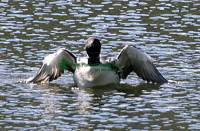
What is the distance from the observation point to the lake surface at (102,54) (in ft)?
73.9

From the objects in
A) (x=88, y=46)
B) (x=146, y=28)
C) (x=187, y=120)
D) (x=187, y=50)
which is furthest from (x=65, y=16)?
(x=187, y=120)

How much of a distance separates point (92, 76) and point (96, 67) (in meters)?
0.30

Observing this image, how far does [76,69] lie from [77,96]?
4.90 ft

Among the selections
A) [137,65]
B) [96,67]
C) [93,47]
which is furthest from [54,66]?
[137,65]

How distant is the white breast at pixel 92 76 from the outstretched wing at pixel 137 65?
2.38 ft

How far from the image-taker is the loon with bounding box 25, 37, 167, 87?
26594 millimetres

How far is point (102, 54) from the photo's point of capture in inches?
1169

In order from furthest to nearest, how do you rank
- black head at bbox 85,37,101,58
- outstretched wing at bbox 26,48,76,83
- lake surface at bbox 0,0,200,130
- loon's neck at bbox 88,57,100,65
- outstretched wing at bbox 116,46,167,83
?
outstretched wing at bbox 116,46,167,83
outstretched wing at bbox 26,48,76,83
loon's neck at bbox 88,57,100,65
black head at bbox 85,37,101,58
lake surface at bbox 0,0,200,130

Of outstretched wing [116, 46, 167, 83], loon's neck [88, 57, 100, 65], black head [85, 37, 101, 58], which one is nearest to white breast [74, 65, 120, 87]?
loon's neck [88, 57, 100, 65]

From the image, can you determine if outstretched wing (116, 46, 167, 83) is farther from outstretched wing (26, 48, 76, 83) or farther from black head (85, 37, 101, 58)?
outstretched wing (26, 48, 76, 83)

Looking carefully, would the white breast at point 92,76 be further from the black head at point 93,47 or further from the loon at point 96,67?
A: the black head at point 93,47

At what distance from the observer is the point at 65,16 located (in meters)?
35.9

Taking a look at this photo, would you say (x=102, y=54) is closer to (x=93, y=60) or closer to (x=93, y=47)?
(x=93, y=60)

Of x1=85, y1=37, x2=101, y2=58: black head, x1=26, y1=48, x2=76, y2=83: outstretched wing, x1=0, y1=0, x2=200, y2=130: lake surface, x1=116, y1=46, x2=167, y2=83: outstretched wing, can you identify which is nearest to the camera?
x1=0, y1=0, x2=200, y2=130: lake surface
